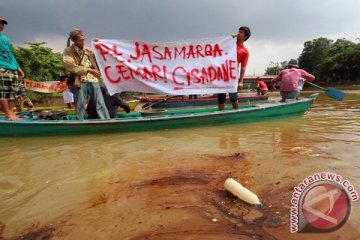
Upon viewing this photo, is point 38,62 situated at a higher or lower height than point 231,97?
higher

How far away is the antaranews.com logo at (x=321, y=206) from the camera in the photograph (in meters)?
1.83

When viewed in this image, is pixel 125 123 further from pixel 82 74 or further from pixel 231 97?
pixel 231 97

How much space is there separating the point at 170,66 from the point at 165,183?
13.7 ft

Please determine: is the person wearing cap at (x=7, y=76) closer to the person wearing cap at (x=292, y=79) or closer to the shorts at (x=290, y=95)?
the person wearing cap at (x=292, y=79)

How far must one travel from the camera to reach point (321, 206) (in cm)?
196

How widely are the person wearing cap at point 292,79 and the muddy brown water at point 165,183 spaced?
2.64 meters

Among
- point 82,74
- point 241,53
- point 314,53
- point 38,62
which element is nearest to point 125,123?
point 82,74

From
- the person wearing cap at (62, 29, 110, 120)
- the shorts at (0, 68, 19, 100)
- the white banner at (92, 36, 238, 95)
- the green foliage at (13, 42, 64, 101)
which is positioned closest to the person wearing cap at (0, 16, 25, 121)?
the shorts at (0, 68, 19, 100)

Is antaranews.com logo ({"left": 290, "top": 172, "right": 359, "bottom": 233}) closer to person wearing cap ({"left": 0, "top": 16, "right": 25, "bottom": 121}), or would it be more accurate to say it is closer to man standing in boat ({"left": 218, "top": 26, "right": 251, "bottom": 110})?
man standing in boat ({"left": 218, "top": 26, "right": 251, "bottom": 110})

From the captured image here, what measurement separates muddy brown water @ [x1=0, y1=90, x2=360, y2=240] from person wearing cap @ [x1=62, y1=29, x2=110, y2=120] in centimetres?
121

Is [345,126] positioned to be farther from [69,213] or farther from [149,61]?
[69,213]

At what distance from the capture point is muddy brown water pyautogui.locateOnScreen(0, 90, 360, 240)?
6.38ft

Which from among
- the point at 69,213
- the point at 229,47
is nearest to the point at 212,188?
the point at 69,213

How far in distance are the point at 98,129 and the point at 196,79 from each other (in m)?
2.33
